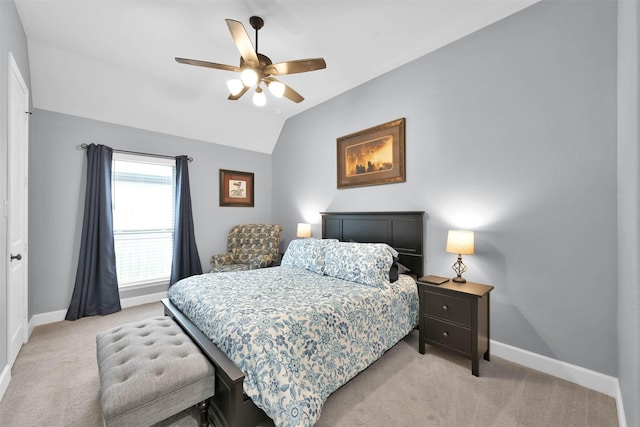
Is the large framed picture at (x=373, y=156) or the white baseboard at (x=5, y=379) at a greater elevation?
the large framed picture at (x=373, y=156)

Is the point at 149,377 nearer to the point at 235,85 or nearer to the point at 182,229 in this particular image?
the point at 235,85

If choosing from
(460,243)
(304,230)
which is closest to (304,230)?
(304,230)

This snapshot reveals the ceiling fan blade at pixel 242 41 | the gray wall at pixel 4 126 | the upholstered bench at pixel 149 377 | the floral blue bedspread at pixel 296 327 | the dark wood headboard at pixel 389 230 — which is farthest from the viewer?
the dark wood headboard at pixel 389 230

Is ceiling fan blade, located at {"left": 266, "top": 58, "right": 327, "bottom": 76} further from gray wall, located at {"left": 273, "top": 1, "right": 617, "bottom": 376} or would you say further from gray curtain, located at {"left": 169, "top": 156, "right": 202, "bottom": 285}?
gray curtain, located at {"left": 169, "top": 156, "right": 202, "bottom": 285}

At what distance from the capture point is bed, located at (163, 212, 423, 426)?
1.54m

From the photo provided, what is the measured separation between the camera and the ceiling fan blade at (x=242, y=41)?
75.2 inches

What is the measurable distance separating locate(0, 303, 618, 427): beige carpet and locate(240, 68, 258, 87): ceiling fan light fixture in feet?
8.59

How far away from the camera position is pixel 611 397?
1.96 metres

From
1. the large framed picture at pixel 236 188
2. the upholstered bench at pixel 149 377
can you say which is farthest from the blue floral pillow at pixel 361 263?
the large framed picture at pixel 236 188

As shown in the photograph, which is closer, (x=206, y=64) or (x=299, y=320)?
(x=299, y=320)

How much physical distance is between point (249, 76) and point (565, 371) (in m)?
3.61

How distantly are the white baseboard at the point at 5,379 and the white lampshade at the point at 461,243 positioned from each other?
3736 millimetres

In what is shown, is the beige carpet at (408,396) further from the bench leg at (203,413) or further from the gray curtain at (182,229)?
the gray curtain at (182,229)

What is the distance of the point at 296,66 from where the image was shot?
7.77 feet
